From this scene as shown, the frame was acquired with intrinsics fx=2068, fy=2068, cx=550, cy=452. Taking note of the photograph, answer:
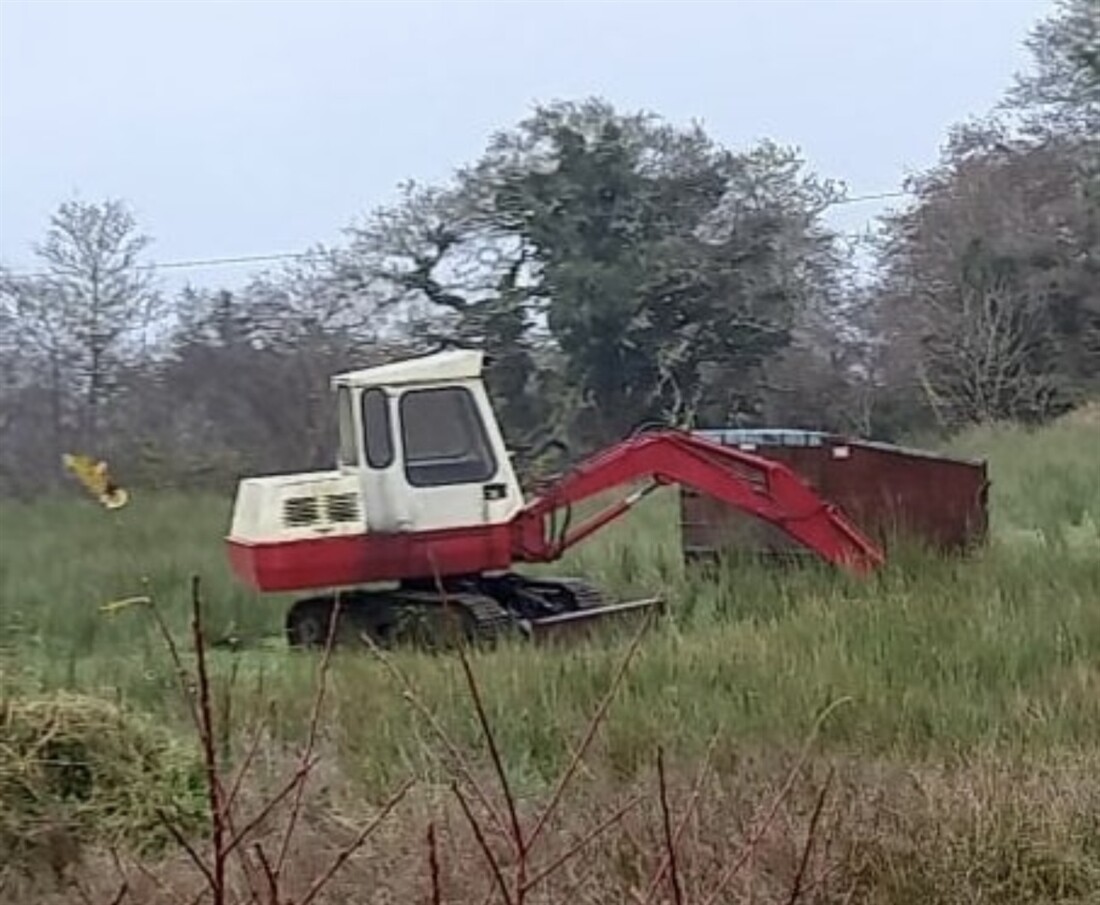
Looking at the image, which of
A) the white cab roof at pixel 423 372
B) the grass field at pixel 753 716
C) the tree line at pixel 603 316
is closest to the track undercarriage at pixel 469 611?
the grass field at pixel 753 716

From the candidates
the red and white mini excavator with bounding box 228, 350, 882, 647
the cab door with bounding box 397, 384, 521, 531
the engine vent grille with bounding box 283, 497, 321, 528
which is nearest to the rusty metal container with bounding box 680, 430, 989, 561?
the red and white mini excavator with bounding box 228, 350, 882, 647

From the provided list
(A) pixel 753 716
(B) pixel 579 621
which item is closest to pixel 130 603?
(A) pixel 753 716

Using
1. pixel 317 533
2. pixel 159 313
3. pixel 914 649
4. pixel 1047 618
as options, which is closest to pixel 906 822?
pixel 914 649

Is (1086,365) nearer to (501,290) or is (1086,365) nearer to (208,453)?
(501,290)

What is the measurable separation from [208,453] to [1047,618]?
48.8 feet

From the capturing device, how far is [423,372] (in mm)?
11023

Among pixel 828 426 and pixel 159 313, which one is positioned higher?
pixel 159 313

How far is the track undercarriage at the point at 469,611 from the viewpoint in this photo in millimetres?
10234

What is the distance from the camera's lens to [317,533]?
10898 mm

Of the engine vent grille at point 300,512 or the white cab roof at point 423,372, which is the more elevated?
the white cab roof at point 423,372

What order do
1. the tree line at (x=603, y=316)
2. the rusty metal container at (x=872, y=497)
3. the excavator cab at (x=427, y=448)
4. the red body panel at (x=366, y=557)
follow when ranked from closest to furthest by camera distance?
1. the red body panel at (x=366, y=557)
2. the excavator cab at (x=427, y=448)
3. the rusty metal container at (x=872, y=497)
4. the tree line at (x=603, y=316)

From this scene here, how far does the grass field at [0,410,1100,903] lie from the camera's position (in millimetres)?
4676

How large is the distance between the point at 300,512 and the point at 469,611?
119cm

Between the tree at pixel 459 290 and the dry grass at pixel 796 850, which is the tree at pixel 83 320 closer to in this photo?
the tree at pixel 459 290
